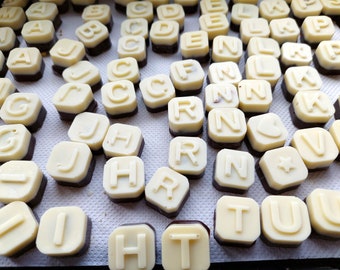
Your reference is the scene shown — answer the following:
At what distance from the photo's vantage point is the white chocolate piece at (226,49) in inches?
47.6

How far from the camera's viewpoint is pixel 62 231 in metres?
0.84

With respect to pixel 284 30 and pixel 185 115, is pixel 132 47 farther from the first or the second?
pixel 284 30

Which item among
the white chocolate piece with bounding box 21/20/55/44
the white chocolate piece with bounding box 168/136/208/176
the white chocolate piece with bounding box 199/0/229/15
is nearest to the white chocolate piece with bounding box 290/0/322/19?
the white chocolate piece with bounding box 199/0/229/15

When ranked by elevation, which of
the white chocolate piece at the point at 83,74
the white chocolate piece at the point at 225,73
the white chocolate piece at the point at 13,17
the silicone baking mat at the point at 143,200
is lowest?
the silicone baking mat at the point at 143,200

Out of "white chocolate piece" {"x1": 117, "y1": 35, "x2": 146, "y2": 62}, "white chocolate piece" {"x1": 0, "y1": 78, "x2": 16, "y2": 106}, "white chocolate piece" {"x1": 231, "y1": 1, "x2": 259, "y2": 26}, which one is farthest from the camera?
"white chocolate piece" {"x1": 231, "y1": 1, "x2": 259, "y2": 26}

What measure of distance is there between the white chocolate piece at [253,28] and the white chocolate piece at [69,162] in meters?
0.73

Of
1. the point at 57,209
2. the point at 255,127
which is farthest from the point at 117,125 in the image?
the point at 255,127

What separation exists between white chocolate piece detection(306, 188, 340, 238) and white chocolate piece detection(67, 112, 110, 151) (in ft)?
2.04

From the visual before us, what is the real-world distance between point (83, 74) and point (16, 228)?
0.55 m

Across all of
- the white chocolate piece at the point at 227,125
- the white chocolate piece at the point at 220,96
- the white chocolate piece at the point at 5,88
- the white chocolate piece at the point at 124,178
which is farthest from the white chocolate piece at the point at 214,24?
the white chocolate piece at the point at 5,88

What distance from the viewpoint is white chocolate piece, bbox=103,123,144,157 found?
994mm

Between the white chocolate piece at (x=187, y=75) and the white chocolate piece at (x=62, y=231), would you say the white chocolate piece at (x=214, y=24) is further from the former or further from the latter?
the white chocolate piece at (x=62, y=231)

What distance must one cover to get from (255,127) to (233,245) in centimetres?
35

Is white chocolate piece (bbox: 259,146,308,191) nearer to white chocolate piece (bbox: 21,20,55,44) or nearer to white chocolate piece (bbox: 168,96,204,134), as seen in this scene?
white chocolate piece (bbox: 168,96,204,134)
